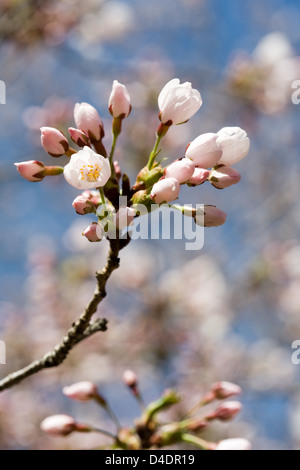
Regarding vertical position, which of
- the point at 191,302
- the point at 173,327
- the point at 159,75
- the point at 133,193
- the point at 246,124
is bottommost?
the point at 133,193

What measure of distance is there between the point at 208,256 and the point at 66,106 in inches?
114

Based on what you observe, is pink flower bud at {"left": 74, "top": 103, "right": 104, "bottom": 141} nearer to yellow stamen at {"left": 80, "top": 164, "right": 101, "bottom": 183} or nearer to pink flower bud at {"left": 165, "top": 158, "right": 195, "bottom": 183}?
yellow stamen at {"left": 80, "top": 164, "right": 101, "bottom": 183}

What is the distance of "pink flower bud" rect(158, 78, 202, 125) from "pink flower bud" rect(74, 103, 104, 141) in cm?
19

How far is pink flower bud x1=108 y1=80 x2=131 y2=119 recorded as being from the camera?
1.41m

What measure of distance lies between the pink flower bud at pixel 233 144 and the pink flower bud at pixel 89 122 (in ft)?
1.12

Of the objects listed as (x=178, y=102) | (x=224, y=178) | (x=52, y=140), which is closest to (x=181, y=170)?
(x=224, y=178)

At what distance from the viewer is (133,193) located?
1.31m

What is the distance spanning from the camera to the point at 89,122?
1.35 m

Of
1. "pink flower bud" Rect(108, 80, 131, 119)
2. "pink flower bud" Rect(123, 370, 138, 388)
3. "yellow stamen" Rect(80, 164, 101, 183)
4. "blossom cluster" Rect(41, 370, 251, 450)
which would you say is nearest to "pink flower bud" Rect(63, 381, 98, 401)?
"blossom cluster" Rect(41, 370, 251, 450)

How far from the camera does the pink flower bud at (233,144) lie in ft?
4.25

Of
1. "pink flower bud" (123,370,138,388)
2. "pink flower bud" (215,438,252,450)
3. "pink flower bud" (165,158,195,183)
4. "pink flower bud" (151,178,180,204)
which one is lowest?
"pink flower bud" (215,438,252,450)

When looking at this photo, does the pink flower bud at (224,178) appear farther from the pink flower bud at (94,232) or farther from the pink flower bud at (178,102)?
the pink flower bud at (94,232)

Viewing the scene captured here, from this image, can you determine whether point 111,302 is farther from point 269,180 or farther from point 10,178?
point 269,180
